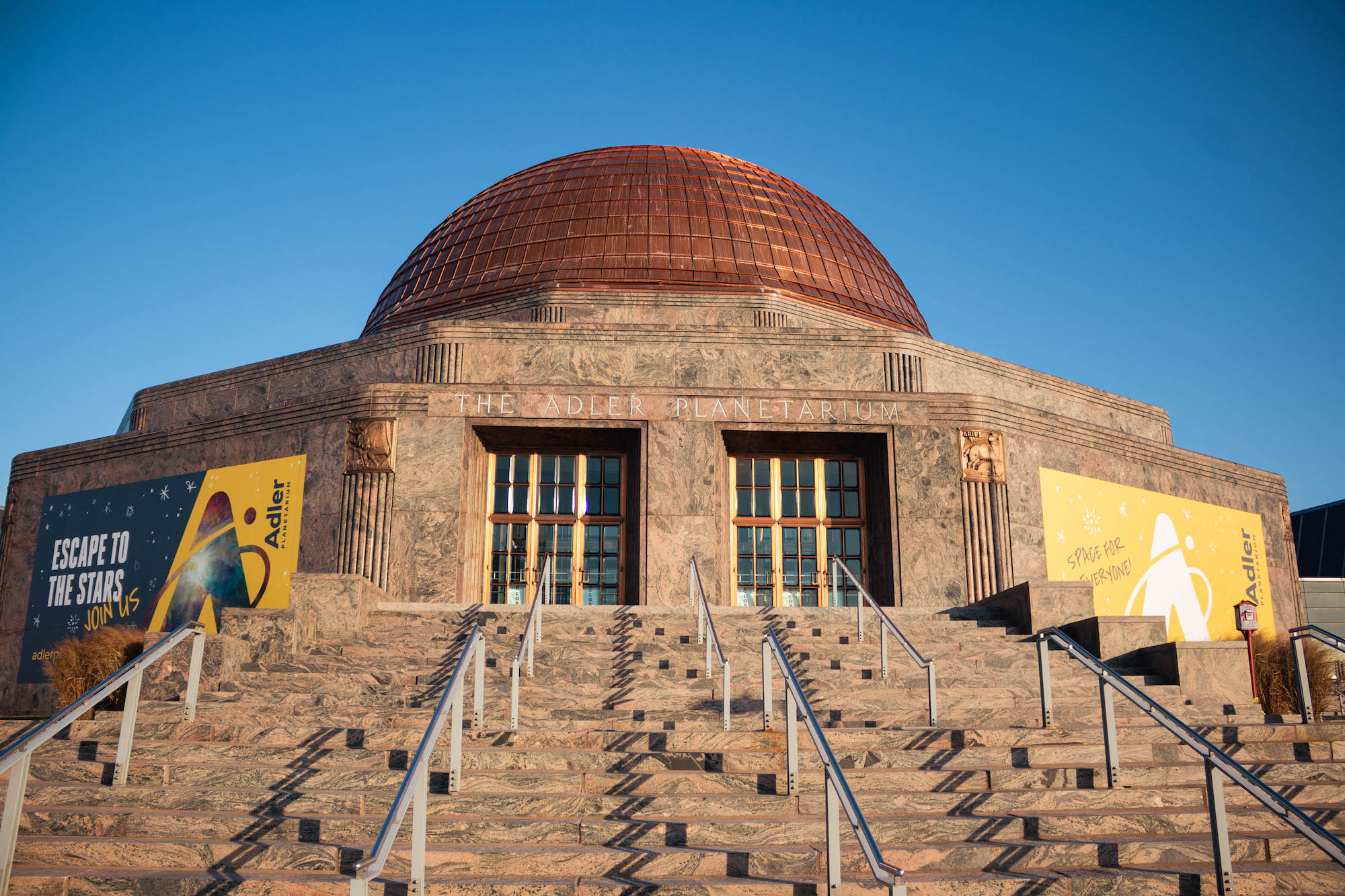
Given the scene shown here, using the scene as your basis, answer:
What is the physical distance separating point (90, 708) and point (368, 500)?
5492 millimetres

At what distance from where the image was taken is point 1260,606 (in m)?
14.2

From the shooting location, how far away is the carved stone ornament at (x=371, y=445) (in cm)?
1188

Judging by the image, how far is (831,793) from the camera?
14.8ft

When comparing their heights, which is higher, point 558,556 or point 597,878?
point 558,556

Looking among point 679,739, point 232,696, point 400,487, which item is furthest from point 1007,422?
point 232,696

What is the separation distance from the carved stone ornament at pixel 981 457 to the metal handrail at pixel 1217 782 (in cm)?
596

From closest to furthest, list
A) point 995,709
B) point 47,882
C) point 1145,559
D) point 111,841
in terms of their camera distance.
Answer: point 47,882 → point 111,841 → point 995,709 → point 1145,559

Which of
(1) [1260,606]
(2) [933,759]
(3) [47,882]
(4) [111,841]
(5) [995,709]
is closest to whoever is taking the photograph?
(3) [47,882]

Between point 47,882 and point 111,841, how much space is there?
0.38 m

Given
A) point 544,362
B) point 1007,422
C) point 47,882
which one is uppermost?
point 544,362

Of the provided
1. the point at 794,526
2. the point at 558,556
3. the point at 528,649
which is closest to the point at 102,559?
the point at 558,556

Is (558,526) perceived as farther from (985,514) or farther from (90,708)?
(90,708)

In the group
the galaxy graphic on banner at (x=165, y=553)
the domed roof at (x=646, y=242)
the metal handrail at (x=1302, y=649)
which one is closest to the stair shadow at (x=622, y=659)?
the galaxy graphic on banner at (x=165, y=553)

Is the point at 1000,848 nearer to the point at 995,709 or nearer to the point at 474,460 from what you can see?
the point at 995,709
